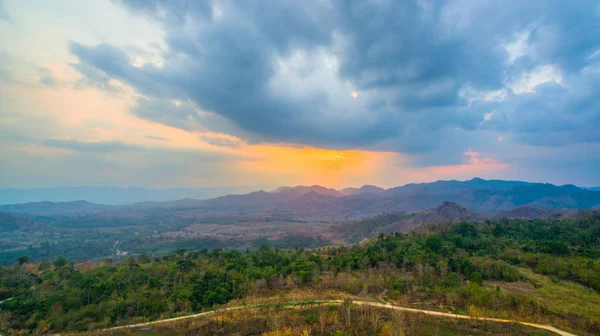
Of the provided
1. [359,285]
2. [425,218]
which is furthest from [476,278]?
[425,218]

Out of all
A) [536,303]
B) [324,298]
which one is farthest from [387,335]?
[536,303]

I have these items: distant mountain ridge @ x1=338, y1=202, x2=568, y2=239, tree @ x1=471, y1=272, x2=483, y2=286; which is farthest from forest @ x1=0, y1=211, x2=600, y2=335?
distant mountain ridge @ x1=338, y1=202, x2=568, y2=239

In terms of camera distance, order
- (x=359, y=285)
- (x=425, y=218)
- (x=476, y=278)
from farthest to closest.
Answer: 1. (x=425, y=218)
2. (x=359, y=285)
3. (x=476, y=278)

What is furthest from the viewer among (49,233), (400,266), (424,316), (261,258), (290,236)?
(49,233)

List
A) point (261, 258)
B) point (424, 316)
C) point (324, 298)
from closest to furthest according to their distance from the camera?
point (424, 316)
point (324, 298)
point (261, 258)

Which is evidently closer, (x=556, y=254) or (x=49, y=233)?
(x=556, y=254)

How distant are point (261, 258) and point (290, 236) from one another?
68.4 meters

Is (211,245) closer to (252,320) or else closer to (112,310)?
(112,310)

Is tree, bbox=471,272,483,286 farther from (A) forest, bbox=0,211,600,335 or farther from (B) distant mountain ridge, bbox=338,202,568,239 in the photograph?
(B) distant mountain ridge, bbox=338,202,568,239

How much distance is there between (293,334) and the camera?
50.8 ft

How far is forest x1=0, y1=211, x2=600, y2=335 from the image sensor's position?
20.3 meters

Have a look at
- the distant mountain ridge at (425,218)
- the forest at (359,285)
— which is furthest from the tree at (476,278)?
the distant mountain ridge at (425,218)

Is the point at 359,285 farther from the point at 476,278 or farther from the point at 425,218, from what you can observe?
the point at 425,218

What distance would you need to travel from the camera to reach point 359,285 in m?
25.8
